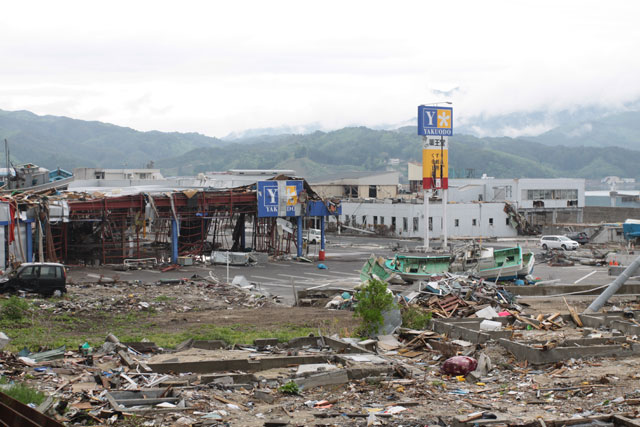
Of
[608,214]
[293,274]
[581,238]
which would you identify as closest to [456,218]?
[581,238]

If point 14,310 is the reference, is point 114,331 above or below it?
below

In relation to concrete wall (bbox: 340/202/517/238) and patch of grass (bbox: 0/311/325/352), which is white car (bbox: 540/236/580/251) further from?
patch of grass (bbox: 0/311/325/352)

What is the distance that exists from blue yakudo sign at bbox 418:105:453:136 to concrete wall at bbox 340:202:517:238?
1568cm

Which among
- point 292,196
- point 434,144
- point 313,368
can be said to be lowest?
point 313,368

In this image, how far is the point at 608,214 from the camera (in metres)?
89.8

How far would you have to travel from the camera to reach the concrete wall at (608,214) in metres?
85.0

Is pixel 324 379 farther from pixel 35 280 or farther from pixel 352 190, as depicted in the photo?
pixel 352 190

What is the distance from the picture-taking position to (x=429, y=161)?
5919 centimetres

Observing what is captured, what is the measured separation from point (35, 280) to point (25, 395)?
1730 cm

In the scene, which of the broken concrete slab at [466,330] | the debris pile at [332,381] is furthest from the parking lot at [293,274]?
the debris pile at [332,381]

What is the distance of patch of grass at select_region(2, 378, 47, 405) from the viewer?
506 inches

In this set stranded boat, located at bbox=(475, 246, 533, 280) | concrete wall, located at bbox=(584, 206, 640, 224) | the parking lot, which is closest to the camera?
stranded boat, located at bbox=(475, 246, 533, 280)

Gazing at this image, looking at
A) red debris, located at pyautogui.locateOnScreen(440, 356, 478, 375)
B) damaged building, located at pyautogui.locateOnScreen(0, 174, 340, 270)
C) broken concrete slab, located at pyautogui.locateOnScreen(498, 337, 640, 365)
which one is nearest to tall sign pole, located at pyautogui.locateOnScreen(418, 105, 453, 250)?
damaged building, located at pyautogui.locateOnScreen(0, 174, 340, 270)

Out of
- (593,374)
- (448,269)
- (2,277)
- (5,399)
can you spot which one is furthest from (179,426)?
(448,269)
